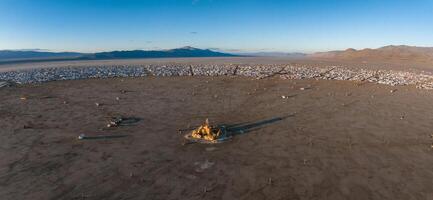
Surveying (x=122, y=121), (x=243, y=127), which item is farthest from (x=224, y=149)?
(x=122, y=121)

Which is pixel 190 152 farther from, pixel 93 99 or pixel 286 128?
pixel 93 99

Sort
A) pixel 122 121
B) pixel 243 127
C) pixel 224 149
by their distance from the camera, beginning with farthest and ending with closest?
pixel 122 121 → pixel 243 127 → pixel 224 149

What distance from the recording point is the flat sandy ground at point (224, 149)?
14.0 metres

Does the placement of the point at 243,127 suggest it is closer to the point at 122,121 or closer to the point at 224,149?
the point at 224,149

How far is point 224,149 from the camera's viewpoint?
18.2 m

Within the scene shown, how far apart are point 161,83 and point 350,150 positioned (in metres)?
30.3

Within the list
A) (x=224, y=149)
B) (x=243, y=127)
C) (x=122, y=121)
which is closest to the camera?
(x=224, y=149)

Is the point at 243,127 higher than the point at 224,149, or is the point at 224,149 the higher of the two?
the point at 243,127

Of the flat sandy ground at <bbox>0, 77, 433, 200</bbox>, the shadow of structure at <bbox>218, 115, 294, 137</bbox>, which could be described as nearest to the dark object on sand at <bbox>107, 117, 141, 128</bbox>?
the flat sandy ground at <bbox>0, 77, 433, 200</bbox>

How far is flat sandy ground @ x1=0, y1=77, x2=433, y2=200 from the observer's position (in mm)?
13961

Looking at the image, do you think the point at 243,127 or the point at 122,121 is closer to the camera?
the point at 243,127

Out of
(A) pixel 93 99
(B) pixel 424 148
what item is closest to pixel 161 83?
(A) pixel 93 99

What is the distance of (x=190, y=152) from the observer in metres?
17.9

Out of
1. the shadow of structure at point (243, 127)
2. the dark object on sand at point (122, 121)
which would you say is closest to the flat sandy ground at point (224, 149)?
the shadow of structure at point (243, 127)
